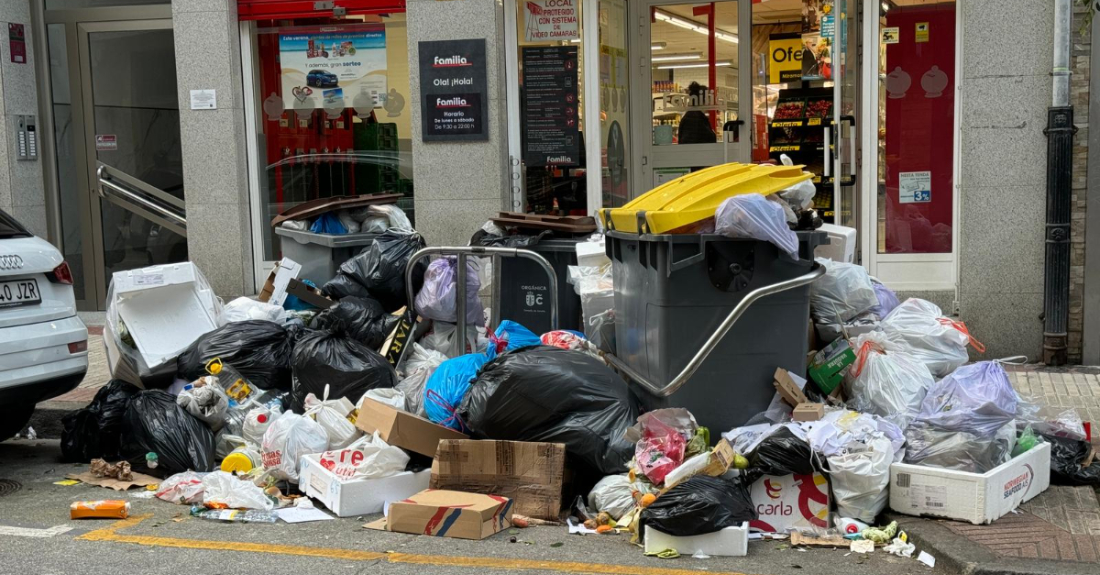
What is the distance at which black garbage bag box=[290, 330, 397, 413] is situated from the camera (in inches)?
258

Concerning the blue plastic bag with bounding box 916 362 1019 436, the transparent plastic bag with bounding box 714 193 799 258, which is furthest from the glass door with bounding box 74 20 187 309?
the blue plastic bag with bounding box 916 362 1019 436

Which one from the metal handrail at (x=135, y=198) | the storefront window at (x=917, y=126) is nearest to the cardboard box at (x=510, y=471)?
the storefront window at (x=917, y=126)

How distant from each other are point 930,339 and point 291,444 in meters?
3.55

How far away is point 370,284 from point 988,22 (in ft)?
15.9

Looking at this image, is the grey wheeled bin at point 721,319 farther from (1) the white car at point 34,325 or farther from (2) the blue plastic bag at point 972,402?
(1) the white car at point 34,325

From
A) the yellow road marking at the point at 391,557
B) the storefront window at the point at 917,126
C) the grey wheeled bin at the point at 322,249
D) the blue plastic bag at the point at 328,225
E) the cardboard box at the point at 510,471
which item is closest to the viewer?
the yellow road marking at the point at 391,557

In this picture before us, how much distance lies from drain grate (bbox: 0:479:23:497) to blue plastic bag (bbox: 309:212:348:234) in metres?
2.65

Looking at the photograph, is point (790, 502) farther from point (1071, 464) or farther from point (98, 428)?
point (98, 428)

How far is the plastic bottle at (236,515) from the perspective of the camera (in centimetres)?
541

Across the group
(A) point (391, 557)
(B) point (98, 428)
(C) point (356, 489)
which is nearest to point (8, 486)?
(B) point (98, 428)

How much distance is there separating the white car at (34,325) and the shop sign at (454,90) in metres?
3.91

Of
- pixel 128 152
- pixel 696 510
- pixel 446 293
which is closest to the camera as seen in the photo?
pixel 696 510

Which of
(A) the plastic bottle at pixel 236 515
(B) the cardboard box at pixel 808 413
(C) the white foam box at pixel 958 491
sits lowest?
(A) the plastic bottle at pixel 236 515

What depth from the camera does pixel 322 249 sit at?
8.00 metres
